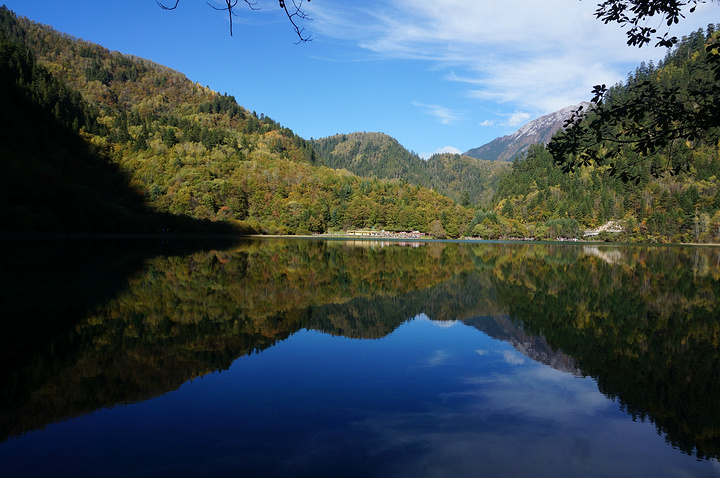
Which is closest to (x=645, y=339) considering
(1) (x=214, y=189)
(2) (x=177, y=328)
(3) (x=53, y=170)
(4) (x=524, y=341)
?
(4) (x=524, y=341)

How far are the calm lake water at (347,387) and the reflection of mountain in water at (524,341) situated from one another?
8cm

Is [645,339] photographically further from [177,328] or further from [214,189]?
[214,189]

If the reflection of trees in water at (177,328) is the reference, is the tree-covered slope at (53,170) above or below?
above

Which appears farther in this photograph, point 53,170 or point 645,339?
point 53,170

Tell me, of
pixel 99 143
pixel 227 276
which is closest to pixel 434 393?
pixel 227 276

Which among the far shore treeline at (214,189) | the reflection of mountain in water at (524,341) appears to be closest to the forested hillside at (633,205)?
the far shore treeline at (214,189)

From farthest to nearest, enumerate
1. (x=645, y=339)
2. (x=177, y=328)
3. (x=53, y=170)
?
1. (x=53, y=170)
2. (x=645, y=339)
3. (x=177, y=328)

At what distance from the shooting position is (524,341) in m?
12.2

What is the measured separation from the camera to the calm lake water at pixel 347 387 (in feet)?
18.8

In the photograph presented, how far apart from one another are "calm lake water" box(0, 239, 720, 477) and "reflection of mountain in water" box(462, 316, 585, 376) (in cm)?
8

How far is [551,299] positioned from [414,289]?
6.21 meters

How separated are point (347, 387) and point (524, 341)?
20.0 ft

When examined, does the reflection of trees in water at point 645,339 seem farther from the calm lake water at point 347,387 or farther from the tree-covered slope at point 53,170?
the tree-covered slope at point 53,170

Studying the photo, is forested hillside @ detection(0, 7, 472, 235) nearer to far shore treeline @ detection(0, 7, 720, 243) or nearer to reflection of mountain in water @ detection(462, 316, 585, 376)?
far shore treeline @ detection(0, 7, 720, 243)
